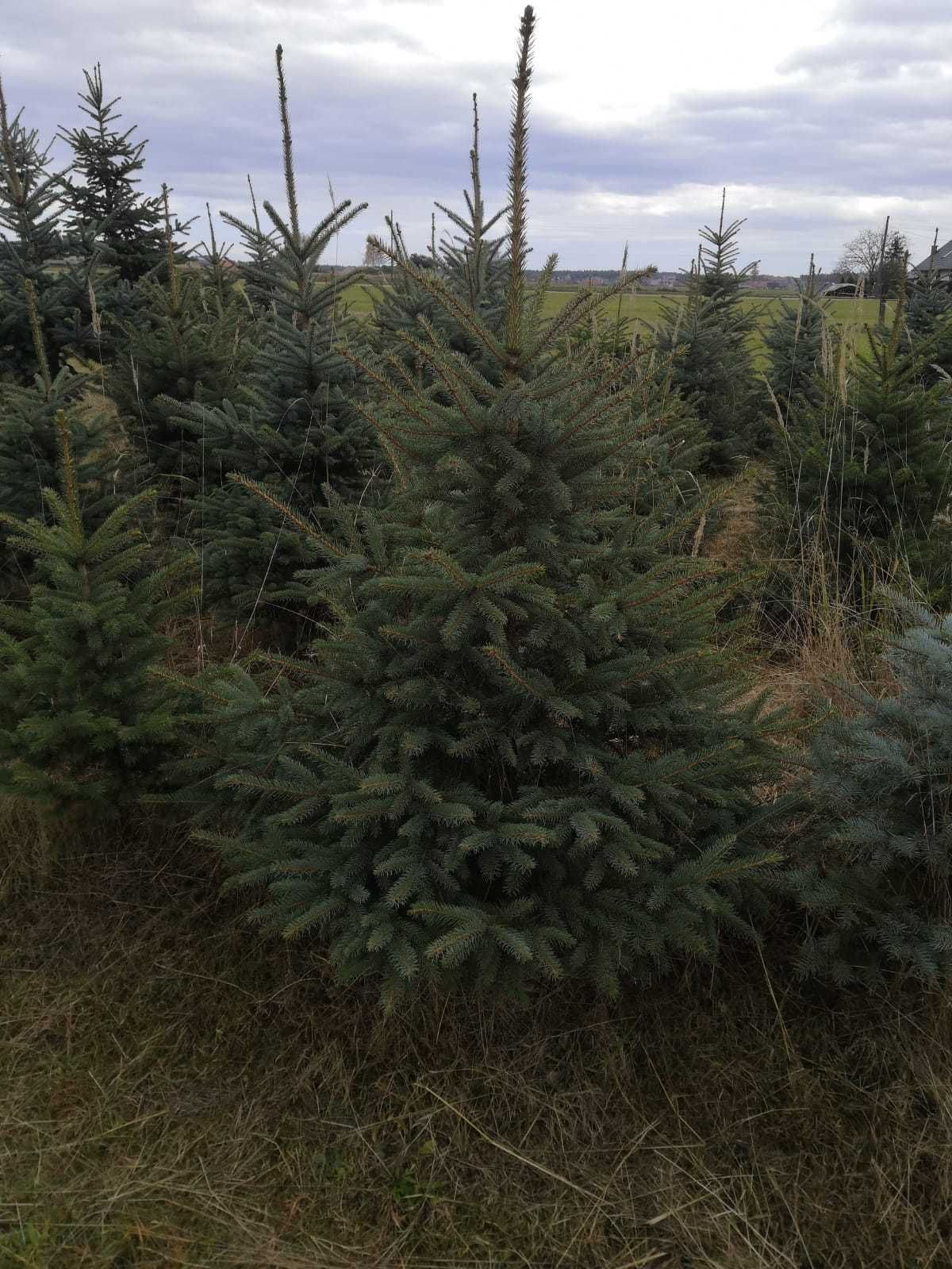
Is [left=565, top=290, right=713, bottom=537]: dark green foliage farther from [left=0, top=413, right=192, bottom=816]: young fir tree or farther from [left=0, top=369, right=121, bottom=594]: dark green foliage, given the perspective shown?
[left=0, top=369, right=121, bottom=594]: dark green foliage

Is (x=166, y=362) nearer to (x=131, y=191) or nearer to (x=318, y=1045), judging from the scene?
(x=131, y=191)

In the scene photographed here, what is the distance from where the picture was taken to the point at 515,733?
2.52 metres

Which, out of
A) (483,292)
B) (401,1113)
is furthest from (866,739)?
(483,292)

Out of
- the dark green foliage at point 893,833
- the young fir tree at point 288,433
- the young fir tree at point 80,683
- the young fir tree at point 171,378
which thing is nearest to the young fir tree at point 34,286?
the young fir tree at point 171,378

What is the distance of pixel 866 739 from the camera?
2533 mm

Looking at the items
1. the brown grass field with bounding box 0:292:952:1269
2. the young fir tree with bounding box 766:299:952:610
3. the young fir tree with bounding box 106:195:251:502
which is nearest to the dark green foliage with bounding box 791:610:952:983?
the brown grass field with bounding box 0:292:952:1269

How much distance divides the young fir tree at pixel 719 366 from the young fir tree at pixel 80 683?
5.71 meters

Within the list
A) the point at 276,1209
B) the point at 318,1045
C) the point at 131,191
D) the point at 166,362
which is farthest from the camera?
the point at 131,191

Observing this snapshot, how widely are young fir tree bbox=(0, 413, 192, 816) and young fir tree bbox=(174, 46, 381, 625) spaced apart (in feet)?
4.06

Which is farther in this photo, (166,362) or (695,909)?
(166,362)

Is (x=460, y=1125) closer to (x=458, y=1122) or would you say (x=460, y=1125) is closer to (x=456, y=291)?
(x=458, y=1122)

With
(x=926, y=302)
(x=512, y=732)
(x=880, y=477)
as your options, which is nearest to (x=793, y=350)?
(x=880, y=477)

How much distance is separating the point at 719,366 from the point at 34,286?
590 centimetres

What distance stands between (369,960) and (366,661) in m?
0.87
